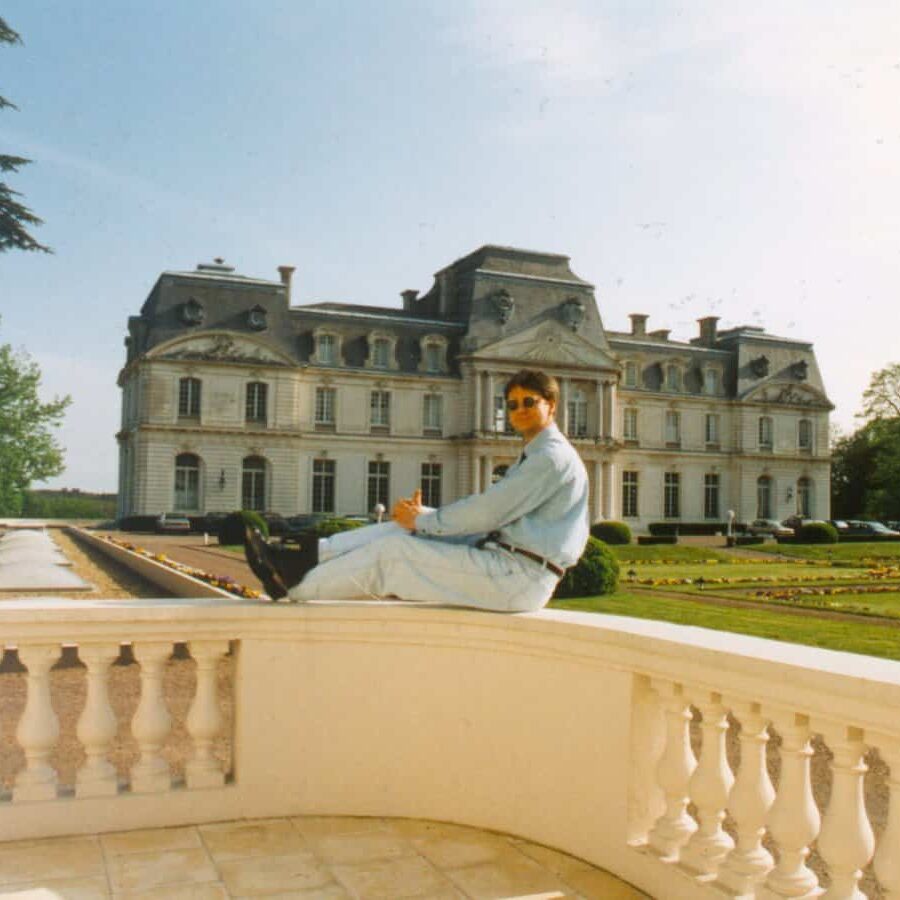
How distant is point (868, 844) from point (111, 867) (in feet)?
6.92

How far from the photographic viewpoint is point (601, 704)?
303 cm

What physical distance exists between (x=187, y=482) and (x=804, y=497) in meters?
33.5

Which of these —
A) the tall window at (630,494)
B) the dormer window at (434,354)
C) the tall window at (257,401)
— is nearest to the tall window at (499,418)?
the dormer window at (434,354)

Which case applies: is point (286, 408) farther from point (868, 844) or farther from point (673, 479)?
point (868, 844)

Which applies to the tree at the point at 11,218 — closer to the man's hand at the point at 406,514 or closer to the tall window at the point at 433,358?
A: the man's hand at the point at 406,514

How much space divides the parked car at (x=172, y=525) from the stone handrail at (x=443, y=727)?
3703 cm

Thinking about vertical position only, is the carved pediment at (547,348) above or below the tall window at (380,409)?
above

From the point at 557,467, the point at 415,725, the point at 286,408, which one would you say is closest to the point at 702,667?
the point at 557,467

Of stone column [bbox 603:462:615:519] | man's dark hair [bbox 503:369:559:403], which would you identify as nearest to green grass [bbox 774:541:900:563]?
stone column [bbox 603:462:615:519]

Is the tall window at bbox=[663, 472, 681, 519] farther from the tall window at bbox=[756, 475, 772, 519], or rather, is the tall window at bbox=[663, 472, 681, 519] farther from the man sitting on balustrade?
the man sitting on balustrade

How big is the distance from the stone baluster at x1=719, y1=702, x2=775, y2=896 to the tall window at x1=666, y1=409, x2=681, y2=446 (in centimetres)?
5137

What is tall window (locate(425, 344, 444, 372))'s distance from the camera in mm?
46719

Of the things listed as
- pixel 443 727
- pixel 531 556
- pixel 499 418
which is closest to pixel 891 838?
pixel 531 556

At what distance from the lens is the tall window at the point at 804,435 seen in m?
55.4
